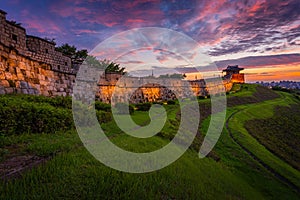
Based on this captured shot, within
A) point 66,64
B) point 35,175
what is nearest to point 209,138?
point 35,175

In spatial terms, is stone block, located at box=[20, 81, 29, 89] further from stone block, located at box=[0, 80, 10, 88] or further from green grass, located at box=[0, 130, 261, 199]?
green grass, located at box=[0, 130, 261, 199]

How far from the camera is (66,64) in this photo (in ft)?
75.4

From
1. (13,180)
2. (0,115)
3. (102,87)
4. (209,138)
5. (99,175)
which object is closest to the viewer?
(13,180)

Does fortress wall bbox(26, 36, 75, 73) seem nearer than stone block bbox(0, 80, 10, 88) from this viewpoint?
No

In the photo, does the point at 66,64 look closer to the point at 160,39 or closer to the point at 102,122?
the point at 102,122

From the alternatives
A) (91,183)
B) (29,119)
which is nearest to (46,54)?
(29,119)

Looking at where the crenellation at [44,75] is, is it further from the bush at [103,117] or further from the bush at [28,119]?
the bush at [103,117]

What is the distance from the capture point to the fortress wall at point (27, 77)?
12.6m

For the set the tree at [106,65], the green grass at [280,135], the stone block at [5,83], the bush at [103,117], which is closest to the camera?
the stone block at [5,83]

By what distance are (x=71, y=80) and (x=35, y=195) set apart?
20457 millimetres

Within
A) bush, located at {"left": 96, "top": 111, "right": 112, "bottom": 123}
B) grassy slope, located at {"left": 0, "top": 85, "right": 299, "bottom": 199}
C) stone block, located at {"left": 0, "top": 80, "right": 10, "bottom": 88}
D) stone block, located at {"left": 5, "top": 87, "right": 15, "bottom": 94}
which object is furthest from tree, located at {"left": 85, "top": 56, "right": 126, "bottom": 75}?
grassy slope, located at {"left": 0, "top": 85, "right": 299, "bottom": 199}

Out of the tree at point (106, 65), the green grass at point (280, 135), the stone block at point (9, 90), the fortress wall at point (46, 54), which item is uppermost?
the tree at point (106, 65)

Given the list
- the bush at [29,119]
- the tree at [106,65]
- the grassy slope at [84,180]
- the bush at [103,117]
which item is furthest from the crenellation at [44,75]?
the tree at [106,65]

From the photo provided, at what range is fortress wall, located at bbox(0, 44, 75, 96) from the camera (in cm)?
1258
